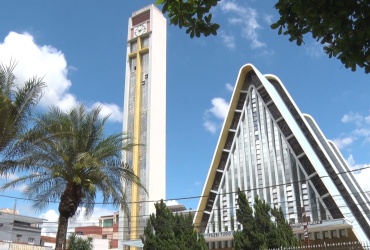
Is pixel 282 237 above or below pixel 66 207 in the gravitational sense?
below

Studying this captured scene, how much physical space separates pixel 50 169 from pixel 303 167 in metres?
23.9

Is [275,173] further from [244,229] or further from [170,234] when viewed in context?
[170,234]

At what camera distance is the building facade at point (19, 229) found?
1667 inches

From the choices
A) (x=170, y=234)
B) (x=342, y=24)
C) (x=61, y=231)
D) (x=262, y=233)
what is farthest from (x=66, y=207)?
(x=342, y=24)

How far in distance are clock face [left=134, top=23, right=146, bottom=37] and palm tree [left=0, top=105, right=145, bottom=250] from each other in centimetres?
3413

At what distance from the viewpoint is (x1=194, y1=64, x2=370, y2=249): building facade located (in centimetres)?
3206

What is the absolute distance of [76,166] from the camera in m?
14.6

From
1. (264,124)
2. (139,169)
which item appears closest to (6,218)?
(139,169)

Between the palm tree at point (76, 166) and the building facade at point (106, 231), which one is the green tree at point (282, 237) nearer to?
the palm tree at point (76, 166)

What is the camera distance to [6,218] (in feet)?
143

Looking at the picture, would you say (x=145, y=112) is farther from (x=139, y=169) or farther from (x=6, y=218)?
(x=6, y=218)

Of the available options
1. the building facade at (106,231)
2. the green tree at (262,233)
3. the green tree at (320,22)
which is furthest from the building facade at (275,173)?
the building facade at (106,231)

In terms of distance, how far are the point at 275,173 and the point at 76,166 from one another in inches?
922

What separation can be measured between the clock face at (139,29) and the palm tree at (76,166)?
34.1 meters
